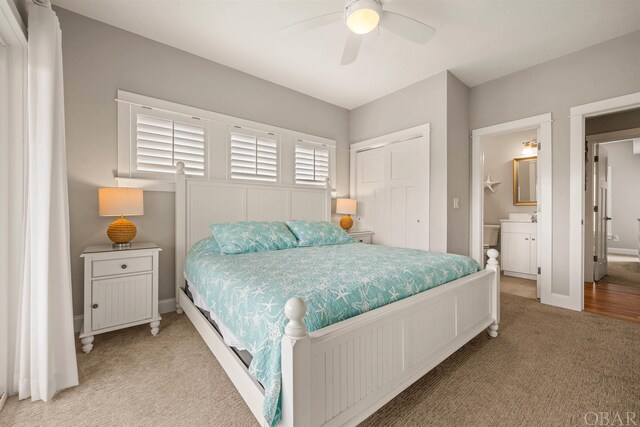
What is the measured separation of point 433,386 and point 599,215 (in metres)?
4.63

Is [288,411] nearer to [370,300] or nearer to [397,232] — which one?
Answer: [370,300]

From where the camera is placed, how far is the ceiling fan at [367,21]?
6.30 ft

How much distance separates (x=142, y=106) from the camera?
272 centimetres

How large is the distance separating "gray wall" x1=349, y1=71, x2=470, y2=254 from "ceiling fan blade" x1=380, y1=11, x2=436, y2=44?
1.40m

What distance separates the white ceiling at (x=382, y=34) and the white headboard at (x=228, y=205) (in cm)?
132

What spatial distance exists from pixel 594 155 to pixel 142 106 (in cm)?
580

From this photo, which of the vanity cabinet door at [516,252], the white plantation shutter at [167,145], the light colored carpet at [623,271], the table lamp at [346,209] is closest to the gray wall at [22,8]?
the white plantation shutter at [167,145]

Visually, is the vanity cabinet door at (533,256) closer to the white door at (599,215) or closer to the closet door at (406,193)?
the white door at (599,215)

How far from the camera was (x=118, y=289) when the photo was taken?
218 cm

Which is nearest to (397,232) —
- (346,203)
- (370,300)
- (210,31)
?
(346,203)

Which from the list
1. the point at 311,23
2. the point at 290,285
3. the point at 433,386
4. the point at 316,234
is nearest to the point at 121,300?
the point at 290,285

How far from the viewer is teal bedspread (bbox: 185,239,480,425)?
45.1 inches

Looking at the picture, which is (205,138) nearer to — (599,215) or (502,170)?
(502,170)

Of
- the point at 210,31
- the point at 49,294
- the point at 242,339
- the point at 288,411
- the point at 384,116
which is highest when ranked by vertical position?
the point at 210,31
